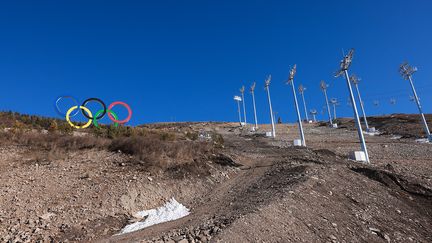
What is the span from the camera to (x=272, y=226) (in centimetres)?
695

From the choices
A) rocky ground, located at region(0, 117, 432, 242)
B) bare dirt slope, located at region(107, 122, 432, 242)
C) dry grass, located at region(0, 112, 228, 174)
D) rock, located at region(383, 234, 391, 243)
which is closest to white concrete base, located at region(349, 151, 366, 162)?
rocky ground, located at region(0, 117, 432, 242)

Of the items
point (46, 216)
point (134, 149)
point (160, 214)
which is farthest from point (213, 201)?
point (134, 149)

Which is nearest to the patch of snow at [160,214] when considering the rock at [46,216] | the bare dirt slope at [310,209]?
the bare dirt slope at [310,209]

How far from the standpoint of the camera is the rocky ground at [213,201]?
7133 mm

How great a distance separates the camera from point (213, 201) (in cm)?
1004

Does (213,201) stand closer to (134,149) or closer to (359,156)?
(134,149)

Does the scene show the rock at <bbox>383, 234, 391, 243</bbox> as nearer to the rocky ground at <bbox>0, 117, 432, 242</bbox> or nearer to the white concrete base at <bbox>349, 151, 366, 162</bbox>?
the rocky ground at <bbox>0, 117, 432, 242</bbox>

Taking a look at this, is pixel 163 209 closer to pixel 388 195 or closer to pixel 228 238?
pixel 228 238

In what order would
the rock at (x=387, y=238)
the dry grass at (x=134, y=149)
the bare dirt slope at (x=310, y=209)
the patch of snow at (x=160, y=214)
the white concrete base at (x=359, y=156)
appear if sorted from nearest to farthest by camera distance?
1. the bare dirt slope at (x=310, y=209)
2. the rock at (x=387, y=238)
3. the patch of snow at (x=160, y=214)
4. the dry grass at (x=134, y=149)
5. the white concrete base at (x=359, y=156)

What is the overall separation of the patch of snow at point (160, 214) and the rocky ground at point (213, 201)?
322 millimetres

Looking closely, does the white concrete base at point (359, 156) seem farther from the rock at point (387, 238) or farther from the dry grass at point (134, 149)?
the rock at point (387, 238)

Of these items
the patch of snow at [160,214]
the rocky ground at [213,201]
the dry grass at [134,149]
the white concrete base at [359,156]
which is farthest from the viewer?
the white concrete base at [359,156]

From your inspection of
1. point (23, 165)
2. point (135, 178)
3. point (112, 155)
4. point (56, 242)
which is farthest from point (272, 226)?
point (23, 165)

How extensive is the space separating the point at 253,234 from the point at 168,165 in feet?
24.4
